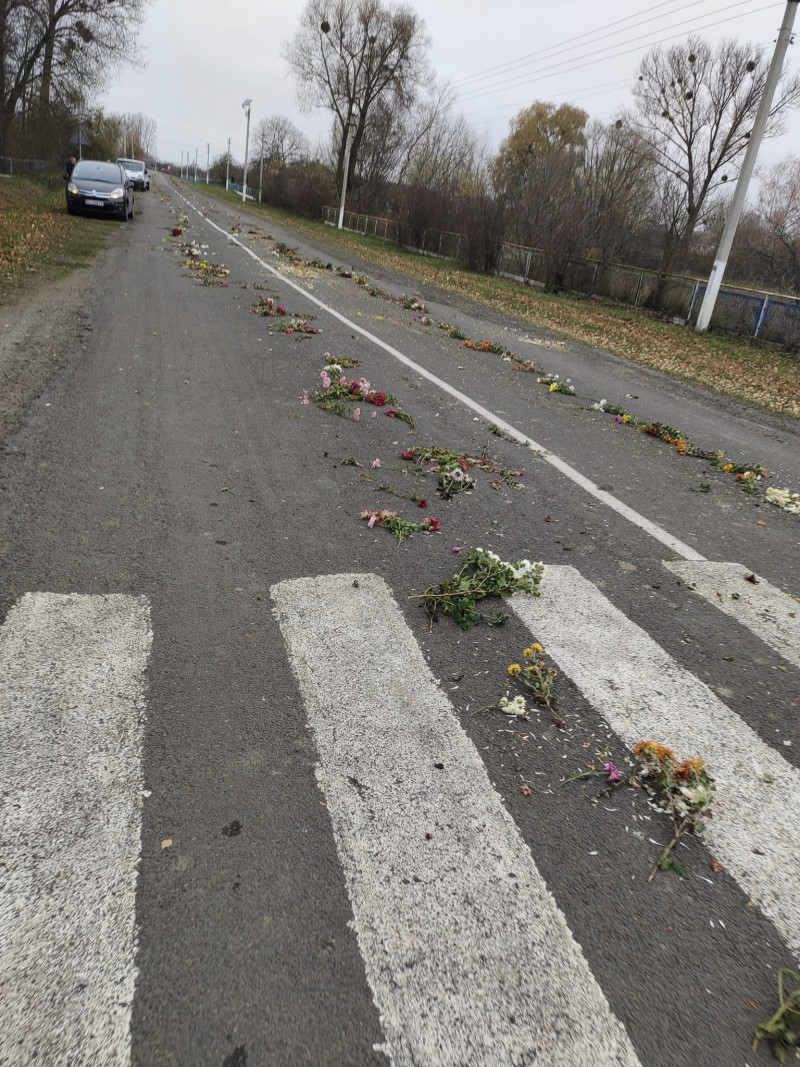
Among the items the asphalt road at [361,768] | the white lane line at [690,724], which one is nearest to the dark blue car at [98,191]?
the asphalt road at [361,768]

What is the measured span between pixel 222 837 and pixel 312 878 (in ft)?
1.08

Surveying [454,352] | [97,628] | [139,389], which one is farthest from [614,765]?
[454,352]

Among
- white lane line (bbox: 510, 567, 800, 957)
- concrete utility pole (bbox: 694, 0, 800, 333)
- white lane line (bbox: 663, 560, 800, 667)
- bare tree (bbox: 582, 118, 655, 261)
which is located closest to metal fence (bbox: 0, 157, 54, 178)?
bare tree (bbox: 582, 118, 655, 261)

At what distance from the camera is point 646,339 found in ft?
55.8

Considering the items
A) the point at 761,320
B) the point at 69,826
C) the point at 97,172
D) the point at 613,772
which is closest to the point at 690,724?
the point at 613,772

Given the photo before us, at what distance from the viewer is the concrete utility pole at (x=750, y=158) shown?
666 inches

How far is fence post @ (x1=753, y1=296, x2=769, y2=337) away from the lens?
18.6 metres

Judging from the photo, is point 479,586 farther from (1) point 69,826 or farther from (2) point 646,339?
(2) point 646,339

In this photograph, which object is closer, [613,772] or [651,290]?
[613,772]

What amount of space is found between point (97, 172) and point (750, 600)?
1050 inches

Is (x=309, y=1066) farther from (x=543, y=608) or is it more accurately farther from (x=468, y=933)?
(x=543, y=608)

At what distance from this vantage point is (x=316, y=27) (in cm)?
4966

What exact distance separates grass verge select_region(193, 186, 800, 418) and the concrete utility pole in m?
0.90

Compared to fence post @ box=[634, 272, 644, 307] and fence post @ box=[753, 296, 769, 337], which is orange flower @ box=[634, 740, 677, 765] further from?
fence post @ box=[634, 272, 644, 307]
